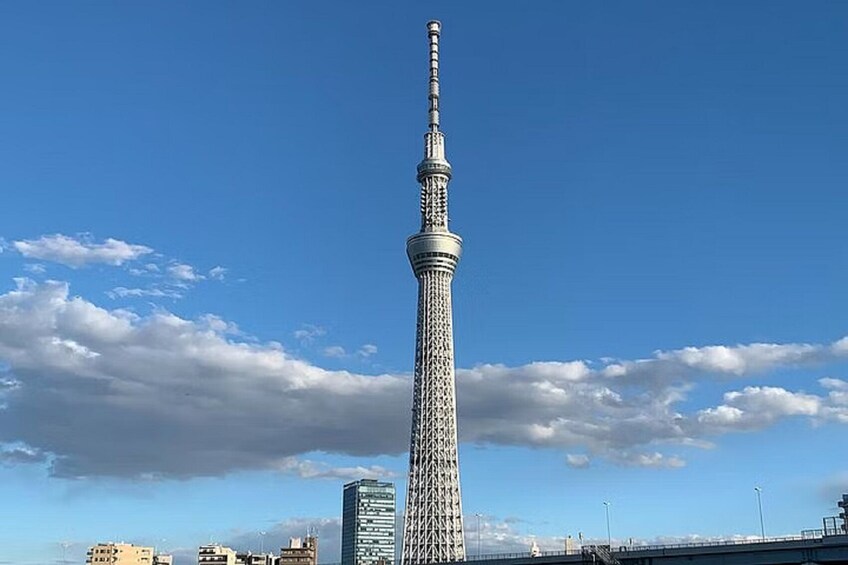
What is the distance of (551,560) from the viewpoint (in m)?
112

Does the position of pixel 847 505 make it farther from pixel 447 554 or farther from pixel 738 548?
pixel 738 548

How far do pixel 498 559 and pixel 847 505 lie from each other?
10418 centimetres

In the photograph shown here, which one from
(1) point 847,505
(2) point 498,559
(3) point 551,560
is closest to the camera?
(3) point 551,560

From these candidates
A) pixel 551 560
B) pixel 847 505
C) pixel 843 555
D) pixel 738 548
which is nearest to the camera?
pixel 843 555

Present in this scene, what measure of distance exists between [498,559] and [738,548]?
41418 mm

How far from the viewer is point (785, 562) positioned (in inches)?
3600

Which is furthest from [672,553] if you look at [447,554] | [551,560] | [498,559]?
[447,554]

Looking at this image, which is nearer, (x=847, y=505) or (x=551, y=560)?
(x=551, y=560)

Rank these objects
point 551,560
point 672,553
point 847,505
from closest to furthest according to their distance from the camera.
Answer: point 672,553 < point 551,560 < point 847,505

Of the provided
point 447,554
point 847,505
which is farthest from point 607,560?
point 847,505

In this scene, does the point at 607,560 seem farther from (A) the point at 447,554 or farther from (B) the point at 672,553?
(A) the point at 447,554

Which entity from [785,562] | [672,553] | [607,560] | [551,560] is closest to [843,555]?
[785,562]

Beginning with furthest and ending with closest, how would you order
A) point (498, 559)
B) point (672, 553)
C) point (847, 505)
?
point (847, 505) < point (498, 559) < point (672, 553)

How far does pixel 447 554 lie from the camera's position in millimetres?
199875
